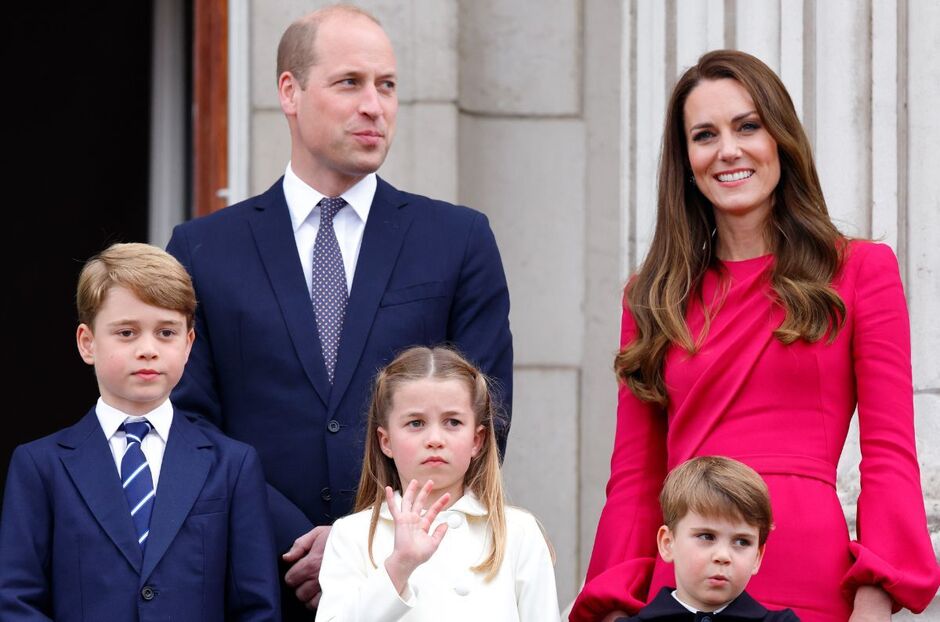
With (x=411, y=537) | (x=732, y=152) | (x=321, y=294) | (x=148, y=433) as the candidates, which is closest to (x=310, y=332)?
(x=321, y=294)

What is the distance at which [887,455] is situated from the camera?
3254mm

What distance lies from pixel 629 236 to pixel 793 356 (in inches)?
90.6

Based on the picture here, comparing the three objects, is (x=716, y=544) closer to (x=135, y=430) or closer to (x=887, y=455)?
(x=887, y=455)

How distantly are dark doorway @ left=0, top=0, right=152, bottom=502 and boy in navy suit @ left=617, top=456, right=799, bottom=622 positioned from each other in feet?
21.2

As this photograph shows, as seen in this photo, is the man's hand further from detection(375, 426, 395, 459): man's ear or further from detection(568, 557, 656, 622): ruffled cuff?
detection(568, 557, 656, 622): ruffled cuff

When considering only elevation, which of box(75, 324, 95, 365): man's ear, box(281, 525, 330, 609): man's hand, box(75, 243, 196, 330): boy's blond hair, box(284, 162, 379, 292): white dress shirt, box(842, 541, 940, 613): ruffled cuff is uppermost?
box(284, 162, 379, 292): white dress shirt

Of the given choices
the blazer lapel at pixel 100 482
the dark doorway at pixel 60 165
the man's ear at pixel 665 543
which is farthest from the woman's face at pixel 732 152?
the dark doorway at pixel 60 165

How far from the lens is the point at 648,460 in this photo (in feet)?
11.7

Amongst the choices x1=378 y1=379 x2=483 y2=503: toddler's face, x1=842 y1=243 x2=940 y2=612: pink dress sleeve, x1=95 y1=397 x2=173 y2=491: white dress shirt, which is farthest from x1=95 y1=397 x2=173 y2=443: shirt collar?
x1=842 y1=243 x2=940 y2=612: pink dress sleeve

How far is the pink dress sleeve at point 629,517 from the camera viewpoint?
11.1 ft

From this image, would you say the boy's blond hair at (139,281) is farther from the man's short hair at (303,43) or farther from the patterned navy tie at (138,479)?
the man's short hair at (303,43)

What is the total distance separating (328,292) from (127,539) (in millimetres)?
767

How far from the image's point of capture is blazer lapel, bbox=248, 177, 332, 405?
12.5 ft

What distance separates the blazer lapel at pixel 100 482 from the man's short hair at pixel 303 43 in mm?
1051
